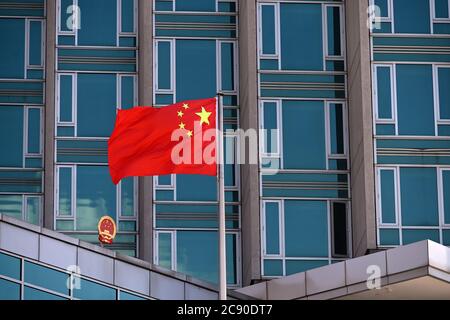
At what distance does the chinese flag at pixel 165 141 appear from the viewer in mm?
Answer: 32188

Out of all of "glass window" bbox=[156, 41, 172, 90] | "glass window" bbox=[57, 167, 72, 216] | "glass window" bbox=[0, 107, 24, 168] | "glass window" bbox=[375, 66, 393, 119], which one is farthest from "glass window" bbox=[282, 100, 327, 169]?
"glass window" bbox=[0, 107, 24, 168]

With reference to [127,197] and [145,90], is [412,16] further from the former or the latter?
[127,197]

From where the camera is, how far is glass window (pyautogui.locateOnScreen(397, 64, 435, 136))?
47.9 meters

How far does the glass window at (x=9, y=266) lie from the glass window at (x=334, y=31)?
17966 mm

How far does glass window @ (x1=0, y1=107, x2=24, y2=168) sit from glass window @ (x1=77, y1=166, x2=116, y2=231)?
237cm

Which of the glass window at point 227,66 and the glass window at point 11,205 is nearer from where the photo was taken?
the glass window at point 11,205

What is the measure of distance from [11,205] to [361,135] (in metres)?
13.0

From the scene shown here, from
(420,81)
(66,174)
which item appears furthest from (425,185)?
(66,174)

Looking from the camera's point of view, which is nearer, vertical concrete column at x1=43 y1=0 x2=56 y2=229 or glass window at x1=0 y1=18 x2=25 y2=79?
vertical concrete column at x1=43 y1=0 x2=56 y2=229

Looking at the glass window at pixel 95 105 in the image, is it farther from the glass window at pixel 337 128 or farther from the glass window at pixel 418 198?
the glass window at pixel 418 198

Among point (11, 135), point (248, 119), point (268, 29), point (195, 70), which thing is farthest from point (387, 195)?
point (11, 135)

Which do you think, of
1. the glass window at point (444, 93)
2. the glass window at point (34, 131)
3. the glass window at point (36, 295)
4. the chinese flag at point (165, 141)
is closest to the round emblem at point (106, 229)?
the glass window at point (36, 295)

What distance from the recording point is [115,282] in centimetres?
3853

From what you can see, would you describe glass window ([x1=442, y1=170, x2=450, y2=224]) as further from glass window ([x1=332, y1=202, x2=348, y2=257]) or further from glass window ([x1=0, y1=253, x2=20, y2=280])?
glass window ([x1=0, y1=253, x2=20, y2=280])
